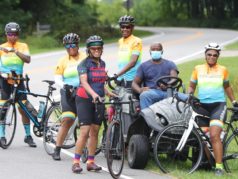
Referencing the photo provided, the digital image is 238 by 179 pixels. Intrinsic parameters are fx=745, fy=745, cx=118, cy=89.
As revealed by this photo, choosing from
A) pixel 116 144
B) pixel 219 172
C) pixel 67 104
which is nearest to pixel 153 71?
pixel 67 104

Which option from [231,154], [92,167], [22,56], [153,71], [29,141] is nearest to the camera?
[92,167]

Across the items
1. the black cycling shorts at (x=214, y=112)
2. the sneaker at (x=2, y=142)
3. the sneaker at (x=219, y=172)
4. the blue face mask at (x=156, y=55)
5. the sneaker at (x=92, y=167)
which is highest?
the blue face mask at (x=156, y=55)

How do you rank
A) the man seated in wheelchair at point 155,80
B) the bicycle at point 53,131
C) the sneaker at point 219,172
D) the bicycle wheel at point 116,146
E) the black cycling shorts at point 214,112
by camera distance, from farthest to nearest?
the bicycle at point 53,131 < the man seated in wheelchair at point 155,80 < the black cycling shorts at point 214,112 < the sneaker at point 219,172 < the bicycle wheel at point 116,146

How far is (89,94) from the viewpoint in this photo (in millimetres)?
9797

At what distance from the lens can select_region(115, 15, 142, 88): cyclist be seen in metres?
11.7

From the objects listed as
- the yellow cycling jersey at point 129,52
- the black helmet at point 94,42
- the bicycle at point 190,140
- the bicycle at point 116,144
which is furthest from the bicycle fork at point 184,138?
the yellow cycling jersey at point 129,52

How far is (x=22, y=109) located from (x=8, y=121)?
31cm

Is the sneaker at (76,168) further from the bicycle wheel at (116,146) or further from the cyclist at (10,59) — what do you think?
the cyclist at (10,59)

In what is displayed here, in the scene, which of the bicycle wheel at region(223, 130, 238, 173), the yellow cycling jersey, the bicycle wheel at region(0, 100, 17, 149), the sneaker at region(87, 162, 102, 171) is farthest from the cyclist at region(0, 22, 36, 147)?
the bicycle wheel at region(223, 130, 238, 173)

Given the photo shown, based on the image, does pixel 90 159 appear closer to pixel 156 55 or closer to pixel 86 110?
pixel 86 110

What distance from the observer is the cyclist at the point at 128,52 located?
38.4 ft

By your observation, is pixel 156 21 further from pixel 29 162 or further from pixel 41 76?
pixel 29 162

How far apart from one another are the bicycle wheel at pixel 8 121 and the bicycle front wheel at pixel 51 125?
2.16ft

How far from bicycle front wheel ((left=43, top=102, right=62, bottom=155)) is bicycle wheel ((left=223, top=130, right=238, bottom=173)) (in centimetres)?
267
